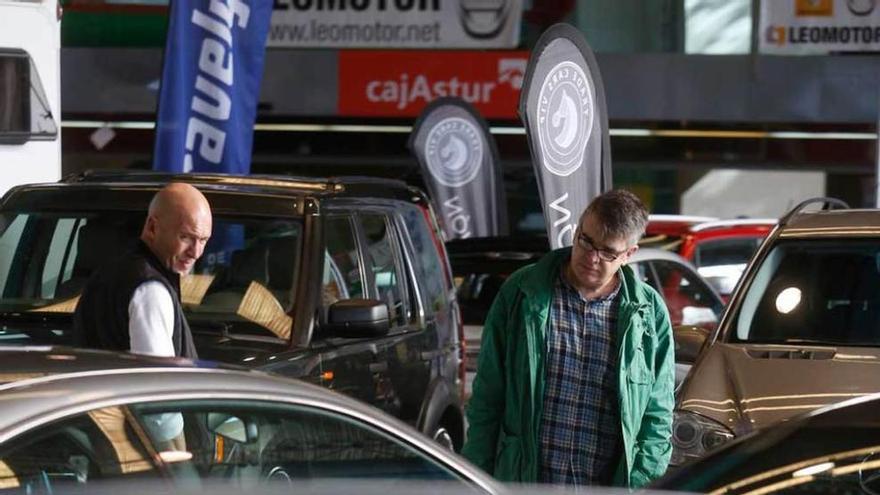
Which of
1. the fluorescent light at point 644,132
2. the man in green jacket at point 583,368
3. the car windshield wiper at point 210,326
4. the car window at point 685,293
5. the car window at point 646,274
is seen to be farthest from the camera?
the fluorescent light at point 644,132

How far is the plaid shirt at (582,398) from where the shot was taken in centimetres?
539

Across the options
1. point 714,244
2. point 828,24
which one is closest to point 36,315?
point 714,244

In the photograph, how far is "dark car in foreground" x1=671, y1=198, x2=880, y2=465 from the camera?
22.1ft

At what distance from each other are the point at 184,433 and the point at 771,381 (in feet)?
12.8

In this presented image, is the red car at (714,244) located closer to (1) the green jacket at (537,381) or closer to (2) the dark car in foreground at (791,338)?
(2) the dark car in foreground at (791,338)

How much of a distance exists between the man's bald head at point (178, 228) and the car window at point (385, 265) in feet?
7.42

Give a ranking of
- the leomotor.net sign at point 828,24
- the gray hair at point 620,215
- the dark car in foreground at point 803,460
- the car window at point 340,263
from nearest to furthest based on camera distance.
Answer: the dark car in foreground at point 803,460, the gray hair at point 620,215, the car window at point 340,263, the leomotor.net sign at point 828,24

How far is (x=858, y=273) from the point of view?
7906mm

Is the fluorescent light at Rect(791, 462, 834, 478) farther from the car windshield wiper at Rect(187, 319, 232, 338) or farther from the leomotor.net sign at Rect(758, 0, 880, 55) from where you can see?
the leomotor.net sign at Rect(758, 0, 880, 55)

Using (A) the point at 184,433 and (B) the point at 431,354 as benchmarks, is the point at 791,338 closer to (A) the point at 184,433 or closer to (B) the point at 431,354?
(B) the point at 431,354

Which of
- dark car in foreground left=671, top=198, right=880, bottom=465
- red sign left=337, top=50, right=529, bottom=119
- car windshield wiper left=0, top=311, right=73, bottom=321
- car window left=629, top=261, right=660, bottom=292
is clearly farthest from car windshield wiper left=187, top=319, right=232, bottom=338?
red sign left=337, top=50, right=529, bottom=119

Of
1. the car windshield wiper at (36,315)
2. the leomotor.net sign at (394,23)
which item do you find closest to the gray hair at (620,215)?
the car windshield wiper at (36,315)

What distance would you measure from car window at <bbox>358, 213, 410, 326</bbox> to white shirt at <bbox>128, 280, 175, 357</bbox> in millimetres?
2425

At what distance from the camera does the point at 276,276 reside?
722cm
